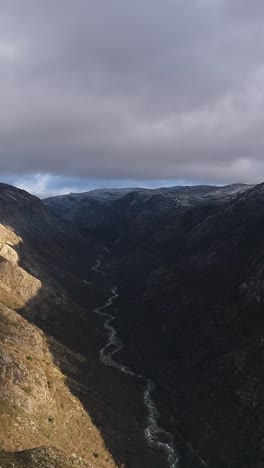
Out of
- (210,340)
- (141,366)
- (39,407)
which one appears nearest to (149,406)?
(141,366)

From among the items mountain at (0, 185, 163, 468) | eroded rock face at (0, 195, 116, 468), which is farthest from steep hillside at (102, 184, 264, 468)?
eroded rock face at (0, 195, 116, 468)

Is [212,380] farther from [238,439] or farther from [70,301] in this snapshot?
[70,301]

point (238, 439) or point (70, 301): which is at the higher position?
point (70, 301)

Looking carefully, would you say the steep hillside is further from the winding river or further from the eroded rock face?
the eroded rock face

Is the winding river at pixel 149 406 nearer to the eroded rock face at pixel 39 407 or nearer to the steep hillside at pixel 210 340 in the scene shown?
the steep hillside at pixel 210 340

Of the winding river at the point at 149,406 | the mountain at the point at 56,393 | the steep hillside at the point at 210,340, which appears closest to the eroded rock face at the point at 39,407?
the mountain at the point at 56,393

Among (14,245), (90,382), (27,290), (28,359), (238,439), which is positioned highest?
(14,245)

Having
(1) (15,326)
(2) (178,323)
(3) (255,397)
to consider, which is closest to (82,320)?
(2) (178,323)

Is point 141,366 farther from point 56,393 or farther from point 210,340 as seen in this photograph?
point 56,393
